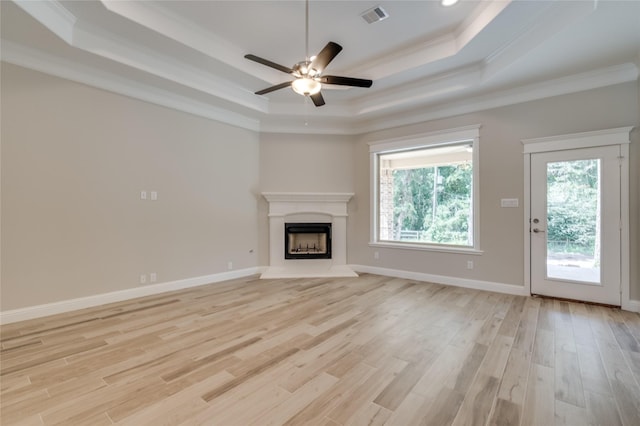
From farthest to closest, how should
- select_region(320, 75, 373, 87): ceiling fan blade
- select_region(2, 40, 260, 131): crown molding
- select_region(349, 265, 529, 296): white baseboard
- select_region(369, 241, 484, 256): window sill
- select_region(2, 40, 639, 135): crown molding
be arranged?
1. select_region(369, 241, 484, 256): window sill
2. select_region(349, 265, 529, 296): white baseboard
3. select_region(2, 40, 639, 135): crown molding
4. select_region(2, 40, 260, 131): crown molding
5. select_region(320, 75, 373, 87): ceiling fan blade

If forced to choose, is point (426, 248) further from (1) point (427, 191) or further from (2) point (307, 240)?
(2) point (307, 240)

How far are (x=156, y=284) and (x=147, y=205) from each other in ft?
3.89

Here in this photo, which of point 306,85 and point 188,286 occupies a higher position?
point 306,85

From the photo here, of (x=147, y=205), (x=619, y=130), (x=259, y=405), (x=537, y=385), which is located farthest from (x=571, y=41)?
(x=147, y=205)

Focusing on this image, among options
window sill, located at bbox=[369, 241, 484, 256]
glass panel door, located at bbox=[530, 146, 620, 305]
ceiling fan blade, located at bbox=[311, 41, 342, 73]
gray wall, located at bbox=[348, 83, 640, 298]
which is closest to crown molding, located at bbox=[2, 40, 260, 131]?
ceiling fan blade, located at bbox=[311, 41, 342, 73]

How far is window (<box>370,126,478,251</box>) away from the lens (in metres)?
4.80

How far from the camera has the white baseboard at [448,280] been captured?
4180mm

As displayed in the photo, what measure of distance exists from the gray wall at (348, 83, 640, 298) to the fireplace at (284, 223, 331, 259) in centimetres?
151

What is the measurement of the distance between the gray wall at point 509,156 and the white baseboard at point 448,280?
0.24ft

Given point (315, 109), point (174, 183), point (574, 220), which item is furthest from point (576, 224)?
point (174, 183)

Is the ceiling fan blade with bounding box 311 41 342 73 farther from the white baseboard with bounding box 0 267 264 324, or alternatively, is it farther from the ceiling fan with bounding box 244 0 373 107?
the white baseboard with bounding box 0 267 264 324

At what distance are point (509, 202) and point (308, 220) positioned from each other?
11.3 ft

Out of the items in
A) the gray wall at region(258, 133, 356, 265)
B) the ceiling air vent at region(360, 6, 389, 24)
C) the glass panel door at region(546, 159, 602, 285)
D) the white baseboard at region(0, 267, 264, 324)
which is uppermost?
the ceiling air vent at region(360, 6, 389, 24)

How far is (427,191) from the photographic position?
211 inches
